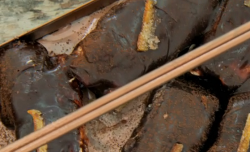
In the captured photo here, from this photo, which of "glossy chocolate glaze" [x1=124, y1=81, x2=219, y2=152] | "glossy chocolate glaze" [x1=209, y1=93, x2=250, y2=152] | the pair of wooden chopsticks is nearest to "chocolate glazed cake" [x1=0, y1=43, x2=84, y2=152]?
the pair of wooden chopsticks

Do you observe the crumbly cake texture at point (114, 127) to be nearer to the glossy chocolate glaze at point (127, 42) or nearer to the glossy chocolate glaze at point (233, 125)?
the glossy chocolate glaze at point (127, 42)

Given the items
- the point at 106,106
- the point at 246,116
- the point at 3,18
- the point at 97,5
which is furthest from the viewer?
the point at 97,5

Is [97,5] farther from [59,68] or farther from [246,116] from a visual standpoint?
[246,116]

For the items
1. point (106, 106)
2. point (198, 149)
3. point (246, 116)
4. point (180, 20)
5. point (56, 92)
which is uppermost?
point (180, 20)

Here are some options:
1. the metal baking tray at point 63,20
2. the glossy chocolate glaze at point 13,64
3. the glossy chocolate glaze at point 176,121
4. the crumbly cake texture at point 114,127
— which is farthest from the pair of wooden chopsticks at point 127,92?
the metal baking tray at point 63,20

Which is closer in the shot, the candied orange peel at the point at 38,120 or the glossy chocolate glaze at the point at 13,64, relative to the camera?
the candied orange peel at the point at 38,120

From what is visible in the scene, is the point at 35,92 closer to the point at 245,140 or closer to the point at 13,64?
the point at 13,64

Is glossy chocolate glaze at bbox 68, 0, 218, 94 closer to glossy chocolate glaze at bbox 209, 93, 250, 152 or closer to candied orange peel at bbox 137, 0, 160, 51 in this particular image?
candied orange peel at bbox 137, 0, 160, 51

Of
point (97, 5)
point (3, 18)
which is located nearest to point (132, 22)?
point (97, 5)

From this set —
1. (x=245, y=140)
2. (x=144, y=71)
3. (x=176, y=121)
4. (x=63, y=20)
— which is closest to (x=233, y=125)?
(x=245, y=140)
